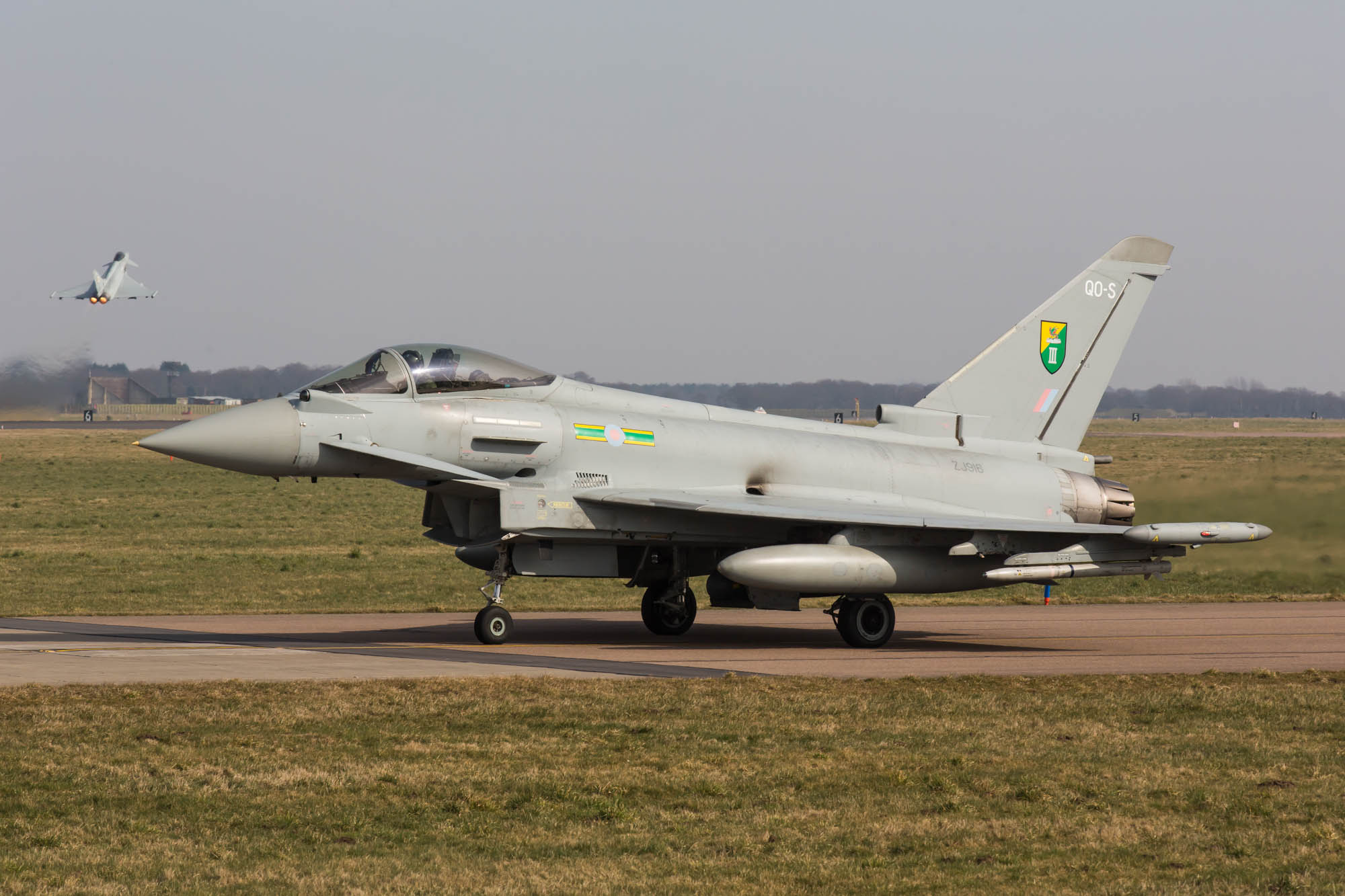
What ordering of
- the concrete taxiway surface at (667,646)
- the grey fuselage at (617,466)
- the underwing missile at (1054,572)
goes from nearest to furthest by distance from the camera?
the concrete taxiway surface at (667,646)
the grey fuselage at (617,466)
the underwing missile at (1054,572)

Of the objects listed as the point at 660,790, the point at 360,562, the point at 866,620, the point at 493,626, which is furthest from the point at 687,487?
the point at 360,562

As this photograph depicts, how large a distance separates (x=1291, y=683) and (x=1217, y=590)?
12.4 m

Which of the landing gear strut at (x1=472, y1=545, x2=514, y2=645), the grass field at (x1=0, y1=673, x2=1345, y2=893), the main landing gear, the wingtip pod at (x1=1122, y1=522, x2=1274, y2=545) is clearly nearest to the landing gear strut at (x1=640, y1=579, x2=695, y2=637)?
the main landing gear

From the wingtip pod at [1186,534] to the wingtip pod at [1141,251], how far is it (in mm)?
5528

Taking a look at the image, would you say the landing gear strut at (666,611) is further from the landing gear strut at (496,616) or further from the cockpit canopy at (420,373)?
the cockpit canopy at (420,373)

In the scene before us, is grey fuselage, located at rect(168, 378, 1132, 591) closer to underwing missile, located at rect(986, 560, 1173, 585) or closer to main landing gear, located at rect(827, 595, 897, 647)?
underwing missile, located at rect(986, 560, 1173, 585)

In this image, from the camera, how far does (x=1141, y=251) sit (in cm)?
2169

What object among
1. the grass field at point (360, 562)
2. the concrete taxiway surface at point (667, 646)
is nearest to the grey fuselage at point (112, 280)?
the grass field at point (360, 562)

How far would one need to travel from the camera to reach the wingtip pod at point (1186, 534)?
17.4m

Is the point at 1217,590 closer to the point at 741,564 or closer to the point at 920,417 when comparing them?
the point at 920,417

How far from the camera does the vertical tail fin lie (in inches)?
821

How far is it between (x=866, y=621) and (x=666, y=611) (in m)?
2.85

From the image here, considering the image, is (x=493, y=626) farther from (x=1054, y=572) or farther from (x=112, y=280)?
(x=112, y=280)

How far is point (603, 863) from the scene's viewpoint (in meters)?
7.62
